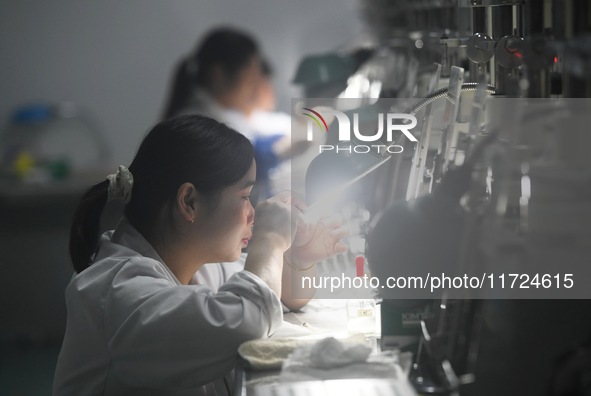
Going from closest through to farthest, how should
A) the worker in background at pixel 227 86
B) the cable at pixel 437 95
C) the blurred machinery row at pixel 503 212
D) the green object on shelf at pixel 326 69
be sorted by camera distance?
the blurred machinery row at pixel 503 212 < the cable at pixel 437 95 < the green object on shelf at pixel 326 69 < the worker in background at pixel 227 86

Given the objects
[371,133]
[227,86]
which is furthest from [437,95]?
[227,86]

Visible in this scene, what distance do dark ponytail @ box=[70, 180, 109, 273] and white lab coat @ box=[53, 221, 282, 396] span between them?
78 millimetres

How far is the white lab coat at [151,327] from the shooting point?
1635 mm

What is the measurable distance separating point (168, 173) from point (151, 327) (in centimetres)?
37

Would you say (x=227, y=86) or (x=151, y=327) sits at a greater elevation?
(x=151, y=327)

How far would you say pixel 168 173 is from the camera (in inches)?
74.2

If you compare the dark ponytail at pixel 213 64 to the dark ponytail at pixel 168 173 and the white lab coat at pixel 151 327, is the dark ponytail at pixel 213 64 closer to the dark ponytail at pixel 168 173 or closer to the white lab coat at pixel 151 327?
the dark ponytail at pixel 168 173

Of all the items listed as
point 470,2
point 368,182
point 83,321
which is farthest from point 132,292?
point 470,2

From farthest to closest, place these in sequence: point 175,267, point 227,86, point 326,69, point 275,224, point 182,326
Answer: point 227,86, point 326,69, point 175,267, point 275,224, point 182,326

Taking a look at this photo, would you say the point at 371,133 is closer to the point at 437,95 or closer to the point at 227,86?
the point at 437,95

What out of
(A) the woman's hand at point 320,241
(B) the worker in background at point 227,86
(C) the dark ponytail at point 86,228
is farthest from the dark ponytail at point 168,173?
(B) the worker in background at point 227,86

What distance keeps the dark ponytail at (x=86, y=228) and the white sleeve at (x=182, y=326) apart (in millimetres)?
211

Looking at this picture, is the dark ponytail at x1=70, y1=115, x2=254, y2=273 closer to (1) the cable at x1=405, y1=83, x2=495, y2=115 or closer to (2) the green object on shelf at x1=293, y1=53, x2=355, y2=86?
(1) the cable at x1=405, y1=83, x2=495, y2=115

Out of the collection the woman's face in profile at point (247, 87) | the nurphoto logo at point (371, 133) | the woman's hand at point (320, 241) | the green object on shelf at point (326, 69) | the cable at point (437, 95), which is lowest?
the woman's face in profile at point (247, 87)
